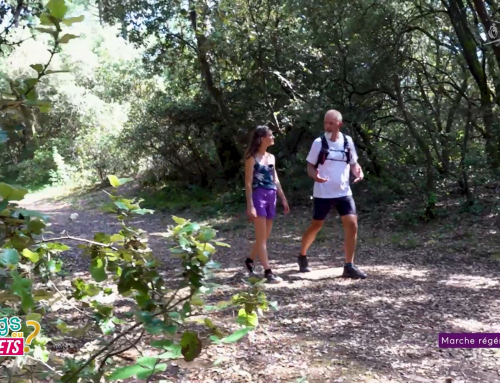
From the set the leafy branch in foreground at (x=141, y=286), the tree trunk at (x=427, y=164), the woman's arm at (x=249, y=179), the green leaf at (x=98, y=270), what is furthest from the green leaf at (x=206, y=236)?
the tree trunk at (x=427, y=164)

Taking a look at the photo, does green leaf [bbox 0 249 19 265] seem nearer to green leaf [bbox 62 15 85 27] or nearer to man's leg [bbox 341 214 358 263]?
green leaf [bbox 62 15 85 27]

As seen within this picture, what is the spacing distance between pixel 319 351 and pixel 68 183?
22.5 meters

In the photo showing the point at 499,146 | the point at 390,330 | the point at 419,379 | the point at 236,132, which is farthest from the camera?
the point at 236,132

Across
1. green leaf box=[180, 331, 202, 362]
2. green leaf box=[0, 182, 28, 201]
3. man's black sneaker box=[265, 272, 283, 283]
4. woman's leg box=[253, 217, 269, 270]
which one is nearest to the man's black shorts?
woman's leg box=[253, 217, 269, 270]

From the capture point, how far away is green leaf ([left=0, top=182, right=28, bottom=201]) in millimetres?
1349

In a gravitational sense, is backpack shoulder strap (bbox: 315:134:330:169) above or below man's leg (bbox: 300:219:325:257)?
above

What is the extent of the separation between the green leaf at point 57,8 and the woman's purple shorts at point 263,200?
13.5 feet

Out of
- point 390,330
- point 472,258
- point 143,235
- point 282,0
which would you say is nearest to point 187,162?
point 282,0

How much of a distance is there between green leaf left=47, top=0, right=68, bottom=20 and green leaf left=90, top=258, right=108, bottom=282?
845mm

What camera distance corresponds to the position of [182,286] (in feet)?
5.38

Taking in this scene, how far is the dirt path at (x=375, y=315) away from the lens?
328 cm

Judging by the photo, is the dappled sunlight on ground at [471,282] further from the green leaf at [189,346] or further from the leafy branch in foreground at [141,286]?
the green leaf at [189,346]

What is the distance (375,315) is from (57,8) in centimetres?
370

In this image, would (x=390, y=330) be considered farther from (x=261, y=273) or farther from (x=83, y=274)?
(x=83, y=274)
